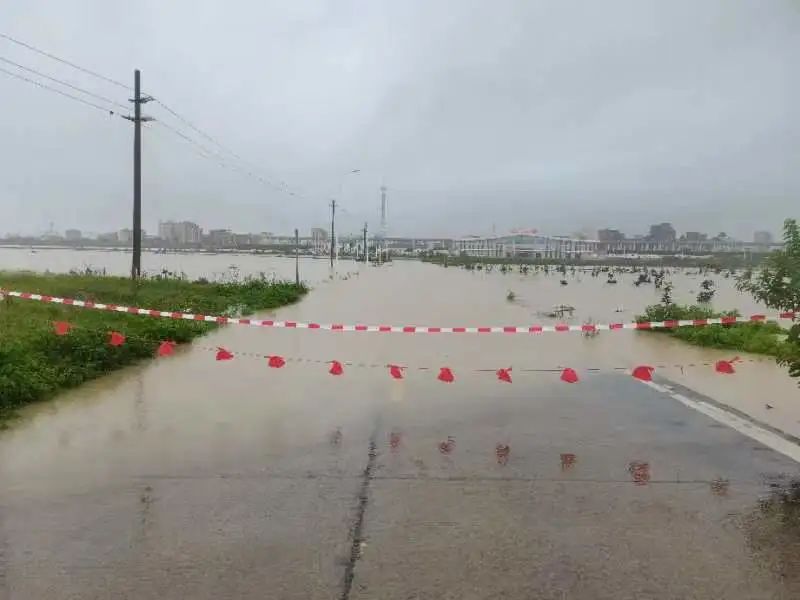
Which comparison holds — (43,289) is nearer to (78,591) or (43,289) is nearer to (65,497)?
(65,497)

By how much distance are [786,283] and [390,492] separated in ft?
15.9

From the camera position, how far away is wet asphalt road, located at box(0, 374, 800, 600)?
399 cm

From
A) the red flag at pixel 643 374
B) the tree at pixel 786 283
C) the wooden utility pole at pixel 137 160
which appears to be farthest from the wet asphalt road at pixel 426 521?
the wooden utility pole at pixel 137 160

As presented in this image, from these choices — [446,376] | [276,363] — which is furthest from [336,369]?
[446,376]

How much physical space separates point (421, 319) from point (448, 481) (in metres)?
15.8

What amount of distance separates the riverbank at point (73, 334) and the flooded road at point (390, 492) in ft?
1.28

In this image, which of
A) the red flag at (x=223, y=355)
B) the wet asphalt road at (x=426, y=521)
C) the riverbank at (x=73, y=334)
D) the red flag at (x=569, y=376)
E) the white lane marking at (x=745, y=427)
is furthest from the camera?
the red flag at (x=223, y=355)

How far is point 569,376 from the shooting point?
1101cm

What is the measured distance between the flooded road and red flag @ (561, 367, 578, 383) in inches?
7.8

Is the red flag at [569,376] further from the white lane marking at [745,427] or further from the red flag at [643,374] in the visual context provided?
the white lane marking at [745,427]

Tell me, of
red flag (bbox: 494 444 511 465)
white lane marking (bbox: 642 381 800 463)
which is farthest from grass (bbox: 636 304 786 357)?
red flag (bbox: 494 444 511 465)

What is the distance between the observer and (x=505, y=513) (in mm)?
5062

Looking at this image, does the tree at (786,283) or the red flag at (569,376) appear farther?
the red flag at (569,376)

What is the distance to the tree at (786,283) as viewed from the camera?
7223 mm
